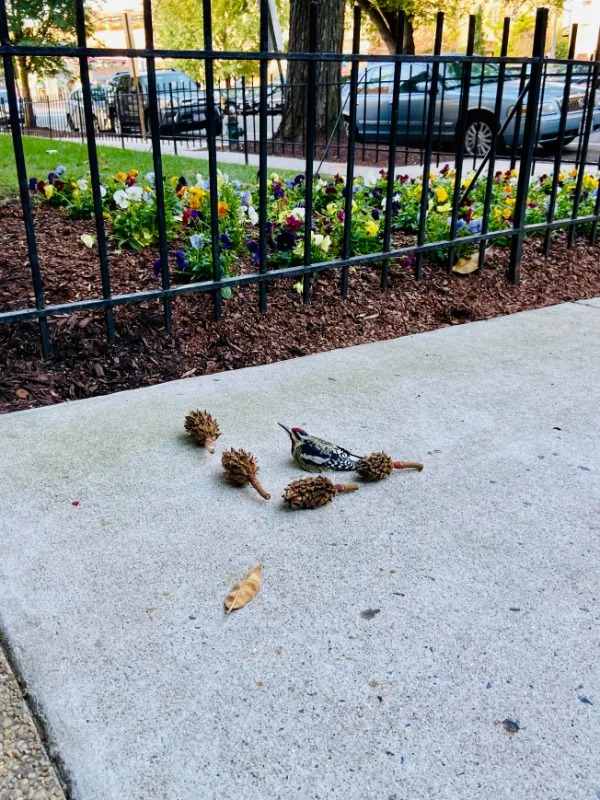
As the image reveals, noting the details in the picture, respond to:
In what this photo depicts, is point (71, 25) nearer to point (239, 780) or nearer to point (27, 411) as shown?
point (27, 411)

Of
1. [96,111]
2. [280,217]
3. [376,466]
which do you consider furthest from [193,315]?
[96,111]

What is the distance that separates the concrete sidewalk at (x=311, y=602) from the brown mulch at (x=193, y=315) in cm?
24

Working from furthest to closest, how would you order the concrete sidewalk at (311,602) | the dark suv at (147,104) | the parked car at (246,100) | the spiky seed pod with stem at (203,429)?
the dark suv at (147,104), the parked car at (246,100), the spiky seed pod with stem at (203,429), the concrete sidewalk at (311,602)

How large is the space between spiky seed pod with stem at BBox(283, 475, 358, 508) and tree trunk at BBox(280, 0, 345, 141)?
9.05 m

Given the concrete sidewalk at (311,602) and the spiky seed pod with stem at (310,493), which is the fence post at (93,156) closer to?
the concrete sidewalk at (311,602)

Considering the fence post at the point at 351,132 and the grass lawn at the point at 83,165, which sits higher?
the fence post at the point at 351,132

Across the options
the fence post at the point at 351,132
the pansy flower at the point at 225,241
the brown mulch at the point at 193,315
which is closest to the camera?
the brown mulch at the point at 193,315

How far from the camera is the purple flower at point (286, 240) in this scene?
3793 millimetres

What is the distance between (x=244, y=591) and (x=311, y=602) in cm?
17

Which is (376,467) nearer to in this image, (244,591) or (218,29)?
(244,591)

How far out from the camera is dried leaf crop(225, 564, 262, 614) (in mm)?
1732

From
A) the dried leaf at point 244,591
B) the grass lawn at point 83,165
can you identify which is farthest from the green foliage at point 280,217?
the dried leaf at point 244,591

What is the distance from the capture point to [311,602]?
1.75 metres

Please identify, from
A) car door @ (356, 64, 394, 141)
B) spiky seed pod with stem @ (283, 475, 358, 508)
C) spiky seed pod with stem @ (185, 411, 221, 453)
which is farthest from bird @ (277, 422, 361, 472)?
car door @ (356, 64, 394, 141)
